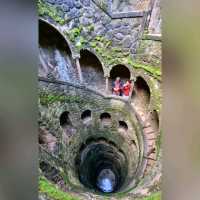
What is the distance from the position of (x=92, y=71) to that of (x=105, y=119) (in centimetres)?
33

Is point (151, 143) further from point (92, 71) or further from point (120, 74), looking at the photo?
point (92, 71)

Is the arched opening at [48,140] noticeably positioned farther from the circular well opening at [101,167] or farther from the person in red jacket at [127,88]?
the person in red jacket at [127,88]

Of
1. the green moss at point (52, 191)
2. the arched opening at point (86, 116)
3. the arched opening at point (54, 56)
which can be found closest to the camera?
the green moss at point (52, 191)

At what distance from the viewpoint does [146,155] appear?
6.56 ft

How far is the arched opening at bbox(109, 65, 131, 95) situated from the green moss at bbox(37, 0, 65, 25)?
0.45 meters

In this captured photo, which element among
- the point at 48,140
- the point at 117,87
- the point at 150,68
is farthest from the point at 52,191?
the point at 150,68

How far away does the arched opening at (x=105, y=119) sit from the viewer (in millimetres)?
2143

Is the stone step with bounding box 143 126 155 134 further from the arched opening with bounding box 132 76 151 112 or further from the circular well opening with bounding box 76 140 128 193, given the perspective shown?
the circular well opening with bounding box 76 140 128 193

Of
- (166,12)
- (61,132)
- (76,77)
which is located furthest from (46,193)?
(166,12)

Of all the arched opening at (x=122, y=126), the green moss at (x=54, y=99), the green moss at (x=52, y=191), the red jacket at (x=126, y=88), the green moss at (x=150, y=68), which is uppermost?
the green moss at (x=150, y=68)

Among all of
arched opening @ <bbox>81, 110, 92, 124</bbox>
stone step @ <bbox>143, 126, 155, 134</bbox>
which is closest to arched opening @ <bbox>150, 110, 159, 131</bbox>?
stone step @ <bbox>143, 126, 155, 134</bbox>

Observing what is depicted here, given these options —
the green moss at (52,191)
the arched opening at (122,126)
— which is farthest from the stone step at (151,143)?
the green moss at (52,191)

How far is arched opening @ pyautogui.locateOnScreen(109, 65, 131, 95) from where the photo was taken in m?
2.11

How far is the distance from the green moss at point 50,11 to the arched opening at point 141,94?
0.62 meters
